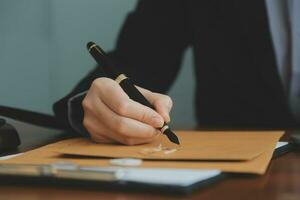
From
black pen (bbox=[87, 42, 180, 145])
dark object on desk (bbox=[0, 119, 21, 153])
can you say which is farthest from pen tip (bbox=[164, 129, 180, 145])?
dark object on desk (bbox=[0, 119, 21, 153])

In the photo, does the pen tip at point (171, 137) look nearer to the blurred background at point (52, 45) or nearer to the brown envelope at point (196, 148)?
the brown envelope at point (196, 148)

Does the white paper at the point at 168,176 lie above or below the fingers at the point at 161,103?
below

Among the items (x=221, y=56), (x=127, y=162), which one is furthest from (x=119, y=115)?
(x=221, y=56)

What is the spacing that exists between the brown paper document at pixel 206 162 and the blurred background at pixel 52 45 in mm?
926

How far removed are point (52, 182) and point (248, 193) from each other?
0.17m

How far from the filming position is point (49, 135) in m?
0.84

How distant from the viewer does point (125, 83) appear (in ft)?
2.25

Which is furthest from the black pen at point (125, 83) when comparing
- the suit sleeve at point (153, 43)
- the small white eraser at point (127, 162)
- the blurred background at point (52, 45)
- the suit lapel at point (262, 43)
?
the blurred background at point (52, 45)

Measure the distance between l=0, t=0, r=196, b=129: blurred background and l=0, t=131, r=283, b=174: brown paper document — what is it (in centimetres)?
93

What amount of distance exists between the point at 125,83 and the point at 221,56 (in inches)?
24.1

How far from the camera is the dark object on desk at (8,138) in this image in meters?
0.69

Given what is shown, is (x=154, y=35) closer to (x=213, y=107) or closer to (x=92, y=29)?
(x=213, y=107)

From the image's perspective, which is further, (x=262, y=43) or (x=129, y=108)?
(x=262, y=43)

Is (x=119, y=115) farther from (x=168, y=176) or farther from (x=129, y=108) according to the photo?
(x=168, y=176)
